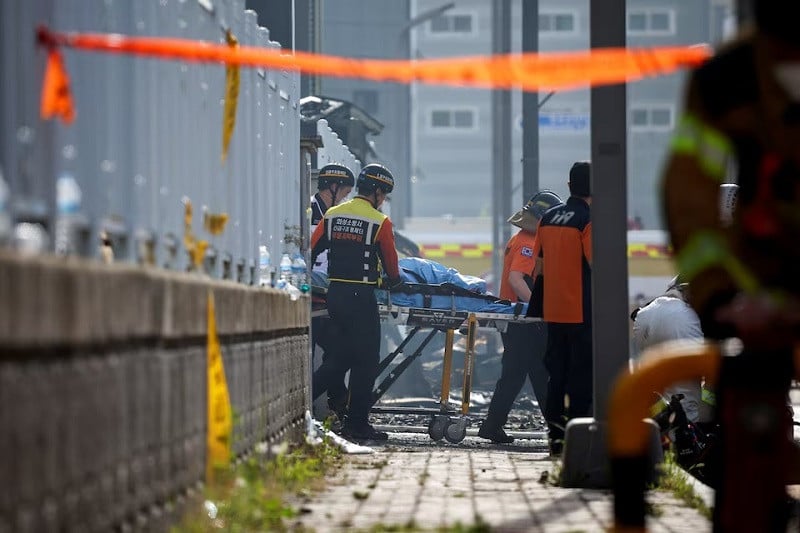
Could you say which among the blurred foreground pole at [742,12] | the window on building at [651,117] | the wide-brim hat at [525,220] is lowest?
the wide-brim hat at [525,220]

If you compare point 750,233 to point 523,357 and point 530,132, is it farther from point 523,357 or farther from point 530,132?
point 530,132

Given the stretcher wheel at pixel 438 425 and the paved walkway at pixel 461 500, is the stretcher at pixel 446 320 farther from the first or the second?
the paved walkway at pixel 461 500

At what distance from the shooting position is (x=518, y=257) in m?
15.6

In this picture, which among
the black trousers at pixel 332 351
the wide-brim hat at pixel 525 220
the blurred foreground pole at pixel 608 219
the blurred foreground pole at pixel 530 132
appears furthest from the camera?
the blurred foreground pole at pixel 530 132

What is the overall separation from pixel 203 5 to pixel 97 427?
133 inches

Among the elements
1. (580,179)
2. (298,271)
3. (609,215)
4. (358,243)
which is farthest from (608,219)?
(358,243)

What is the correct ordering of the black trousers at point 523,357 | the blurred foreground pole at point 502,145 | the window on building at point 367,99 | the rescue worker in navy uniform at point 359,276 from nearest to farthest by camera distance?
1. the rescue worker in navy uniform at point 359,276
2. the black trousers at point 523,357
3. the blurred foreground pole at point 502,145
4. the window on building at point 367,99

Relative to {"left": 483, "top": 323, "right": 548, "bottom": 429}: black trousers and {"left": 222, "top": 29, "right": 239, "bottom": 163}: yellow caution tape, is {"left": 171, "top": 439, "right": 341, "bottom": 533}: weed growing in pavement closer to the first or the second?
{"left": 222, "top": 29, "right": 239, "bottom": 163}: yellow caution tape

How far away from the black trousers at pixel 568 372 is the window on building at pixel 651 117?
65.0 metres

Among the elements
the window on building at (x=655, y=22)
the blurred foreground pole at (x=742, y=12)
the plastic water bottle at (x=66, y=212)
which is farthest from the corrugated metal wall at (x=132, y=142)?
the window on building at (x=655, y=22)

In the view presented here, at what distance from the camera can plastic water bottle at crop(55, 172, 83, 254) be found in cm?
554

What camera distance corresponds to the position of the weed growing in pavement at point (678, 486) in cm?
826

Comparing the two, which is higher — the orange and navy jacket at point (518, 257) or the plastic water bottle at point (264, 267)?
the orange and navy jacket at point (518, 257)

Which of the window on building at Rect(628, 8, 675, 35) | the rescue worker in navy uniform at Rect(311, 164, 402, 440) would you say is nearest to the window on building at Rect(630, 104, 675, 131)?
the window on building at Rect(628, 8, 675, 35)
